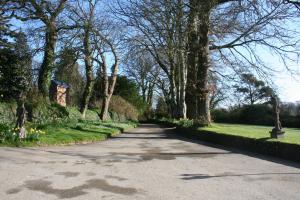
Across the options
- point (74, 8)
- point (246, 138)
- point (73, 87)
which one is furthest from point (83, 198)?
point (73, 87)

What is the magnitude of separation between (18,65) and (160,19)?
1055 centimetres

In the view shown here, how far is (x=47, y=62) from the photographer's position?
109 feet

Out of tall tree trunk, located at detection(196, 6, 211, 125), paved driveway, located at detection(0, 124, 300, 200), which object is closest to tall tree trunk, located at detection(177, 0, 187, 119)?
tall tree trunk, located at detection(196, 6, 211, 125)

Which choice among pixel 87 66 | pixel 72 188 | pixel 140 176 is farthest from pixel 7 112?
pixel 87 66

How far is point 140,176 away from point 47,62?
2388 cm

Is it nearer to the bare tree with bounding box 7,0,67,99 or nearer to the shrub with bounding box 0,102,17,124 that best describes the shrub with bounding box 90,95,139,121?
the bare tree with bounding box 7,0,67,99

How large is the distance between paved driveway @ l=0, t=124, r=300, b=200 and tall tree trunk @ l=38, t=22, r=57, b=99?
17.7 m

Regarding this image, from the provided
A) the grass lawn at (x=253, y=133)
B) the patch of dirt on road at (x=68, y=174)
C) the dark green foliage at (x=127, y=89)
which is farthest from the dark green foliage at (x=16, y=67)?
the dark green foliage at (x=127, y=89)

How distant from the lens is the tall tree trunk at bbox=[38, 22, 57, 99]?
105 ft

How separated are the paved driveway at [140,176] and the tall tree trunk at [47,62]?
17722mm

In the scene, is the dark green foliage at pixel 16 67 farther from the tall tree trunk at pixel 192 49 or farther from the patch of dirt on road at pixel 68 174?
the patch of dirt on road at pixel 68 174

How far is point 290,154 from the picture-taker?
14945 millimetres

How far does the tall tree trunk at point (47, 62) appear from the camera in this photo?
32062mm

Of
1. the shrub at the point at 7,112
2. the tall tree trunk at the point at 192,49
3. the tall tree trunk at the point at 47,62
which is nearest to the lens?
the shrub at the point at 7,112
